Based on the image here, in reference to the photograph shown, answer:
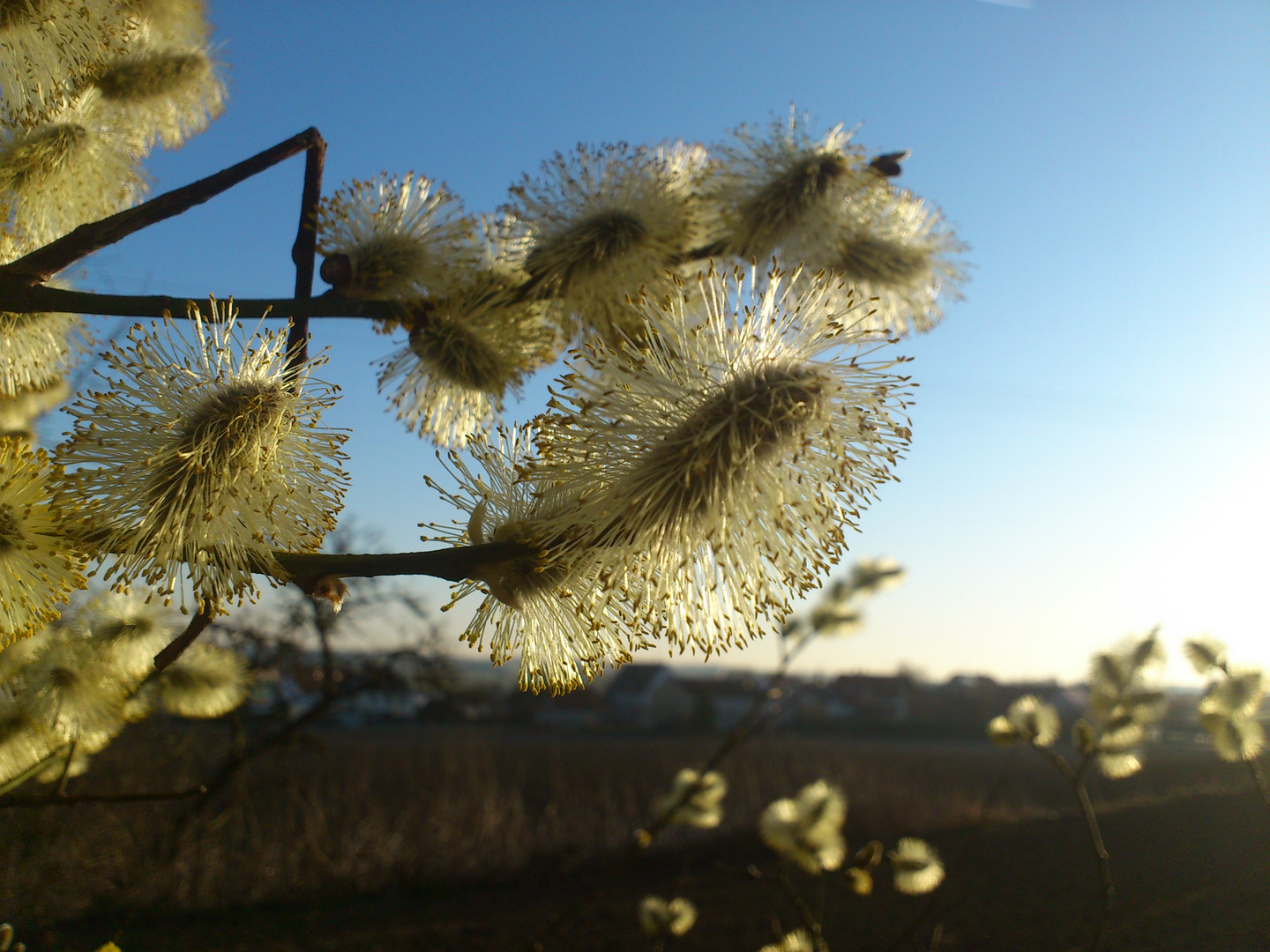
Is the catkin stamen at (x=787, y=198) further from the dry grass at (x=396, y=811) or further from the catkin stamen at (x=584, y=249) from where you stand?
the dry grass at (x=396, y=811)

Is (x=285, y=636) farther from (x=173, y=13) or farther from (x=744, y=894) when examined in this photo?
(x=173, y=13)

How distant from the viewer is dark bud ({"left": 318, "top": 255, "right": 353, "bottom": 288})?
4.66 ft

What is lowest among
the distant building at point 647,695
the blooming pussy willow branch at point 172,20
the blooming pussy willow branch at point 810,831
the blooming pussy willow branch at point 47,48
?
the blooming pussy willow branch at point 810,831

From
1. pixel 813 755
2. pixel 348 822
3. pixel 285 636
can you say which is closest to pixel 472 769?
pixel 348 822

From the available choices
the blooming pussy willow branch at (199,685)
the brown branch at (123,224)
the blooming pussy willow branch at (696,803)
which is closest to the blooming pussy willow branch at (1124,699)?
the blooming pussy willow branch at (696,803)

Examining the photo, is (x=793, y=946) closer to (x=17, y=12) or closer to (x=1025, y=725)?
(x=1025, y=725)

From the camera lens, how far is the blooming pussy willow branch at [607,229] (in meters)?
1.50

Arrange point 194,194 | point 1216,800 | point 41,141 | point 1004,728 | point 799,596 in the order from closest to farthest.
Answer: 1. point 799,596
2. point 194,194
3. point 41,141
4. point 1004,728
5. point 1216,800

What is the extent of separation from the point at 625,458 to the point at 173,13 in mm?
1378

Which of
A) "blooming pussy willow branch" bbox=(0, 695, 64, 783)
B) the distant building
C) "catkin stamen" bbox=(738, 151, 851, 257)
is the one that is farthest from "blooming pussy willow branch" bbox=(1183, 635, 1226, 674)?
the distant building

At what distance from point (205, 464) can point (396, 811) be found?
309 inches

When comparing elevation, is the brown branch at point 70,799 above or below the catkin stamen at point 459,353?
below

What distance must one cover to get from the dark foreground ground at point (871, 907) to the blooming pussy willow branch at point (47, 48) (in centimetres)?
270

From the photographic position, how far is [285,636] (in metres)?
6.84
